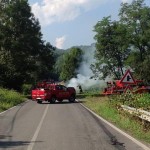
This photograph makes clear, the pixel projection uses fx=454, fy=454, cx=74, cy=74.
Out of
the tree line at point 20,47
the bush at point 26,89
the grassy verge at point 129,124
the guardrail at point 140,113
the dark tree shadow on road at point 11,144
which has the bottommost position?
the dark tree shadow on road at point 11,144

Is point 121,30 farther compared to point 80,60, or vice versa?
point 80,60

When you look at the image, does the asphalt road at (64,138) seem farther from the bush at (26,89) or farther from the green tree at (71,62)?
the green tree at (71,62)

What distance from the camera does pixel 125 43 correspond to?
8269cm

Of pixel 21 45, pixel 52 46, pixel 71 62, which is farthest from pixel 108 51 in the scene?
pixel 71 62

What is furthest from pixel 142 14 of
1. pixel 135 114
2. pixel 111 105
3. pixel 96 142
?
pixel 96 142

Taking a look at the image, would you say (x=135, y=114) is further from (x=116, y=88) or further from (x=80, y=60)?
(x=80, y=60)

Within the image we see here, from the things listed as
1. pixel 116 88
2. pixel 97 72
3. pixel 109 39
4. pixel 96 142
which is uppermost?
pixel 109 39

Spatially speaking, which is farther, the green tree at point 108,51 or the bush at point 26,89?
the green tree at point 108,51

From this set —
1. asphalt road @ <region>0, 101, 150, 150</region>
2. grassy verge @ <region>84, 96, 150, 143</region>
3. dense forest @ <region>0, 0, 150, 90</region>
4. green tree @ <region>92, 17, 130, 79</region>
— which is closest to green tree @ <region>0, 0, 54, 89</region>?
dense forest @ <region>0, 0, 150, 90</region>

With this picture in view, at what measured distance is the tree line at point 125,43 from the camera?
79625 millimetres

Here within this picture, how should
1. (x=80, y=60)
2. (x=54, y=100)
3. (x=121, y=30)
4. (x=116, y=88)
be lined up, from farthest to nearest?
1. (x=80, y=60)
2. (x=121, y=30)
3. (x=54, y=100)
4. (x=116, y=88)

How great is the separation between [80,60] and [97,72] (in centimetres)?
5128

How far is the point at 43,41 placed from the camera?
78562mm

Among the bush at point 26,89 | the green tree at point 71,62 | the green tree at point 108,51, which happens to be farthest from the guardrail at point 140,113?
the green tree at point 71,62
